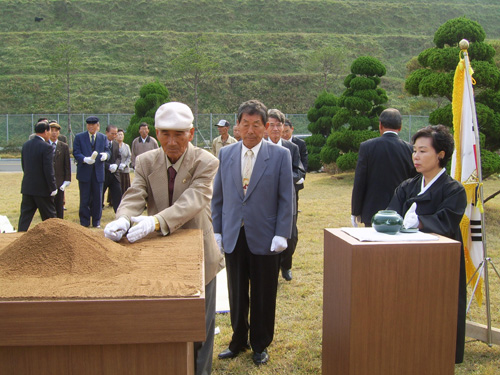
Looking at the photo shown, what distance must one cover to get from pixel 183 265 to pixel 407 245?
1.10m

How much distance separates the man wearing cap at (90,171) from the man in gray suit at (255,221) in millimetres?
5277

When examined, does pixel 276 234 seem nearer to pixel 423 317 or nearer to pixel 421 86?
pixel 423 317

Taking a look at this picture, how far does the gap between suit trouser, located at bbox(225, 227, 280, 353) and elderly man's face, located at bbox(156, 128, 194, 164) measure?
969 millimetres

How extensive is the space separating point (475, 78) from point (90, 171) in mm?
6928

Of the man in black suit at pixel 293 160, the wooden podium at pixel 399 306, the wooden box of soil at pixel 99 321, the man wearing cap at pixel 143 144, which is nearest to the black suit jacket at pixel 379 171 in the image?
the man in black suit at pixel 293 160

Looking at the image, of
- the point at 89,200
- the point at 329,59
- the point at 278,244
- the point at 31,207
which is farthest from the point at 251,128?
the point at 329,59

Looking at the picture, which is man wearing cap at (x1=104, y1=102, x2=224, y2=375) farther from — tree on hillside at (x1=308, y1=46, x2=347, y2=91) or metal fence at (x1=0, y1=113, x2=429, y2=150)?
tree on hillside at (x1=308, y1=46, x2=347, y2=91)

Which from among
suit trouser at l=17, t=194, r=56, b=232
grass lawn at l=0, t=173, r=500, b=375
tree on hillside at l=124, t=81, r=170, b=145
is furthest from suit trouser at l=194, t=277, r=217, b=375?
tree on hillside at l=124, t=81, r=170, b=145

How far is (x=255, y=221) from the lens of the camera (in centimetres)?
334

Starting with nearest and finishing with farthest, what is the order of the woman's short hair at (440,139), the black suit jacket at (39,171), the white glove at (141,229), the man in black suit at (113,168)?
the white glove at (141,229) → the woman's short hair at (440,139) → the black suit jacket at (39,171) → the man in black suit at (113,168)

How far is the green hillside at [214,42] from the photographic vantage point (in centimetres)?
3409

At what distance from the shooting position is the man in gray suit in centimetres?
333

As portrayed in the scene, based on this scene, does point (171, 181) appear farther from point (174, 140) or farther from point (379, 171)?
point (379, 171)

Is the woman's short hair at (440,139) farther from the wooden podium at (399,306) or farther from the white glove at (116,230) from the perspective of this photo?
the white glove at (116,230)
